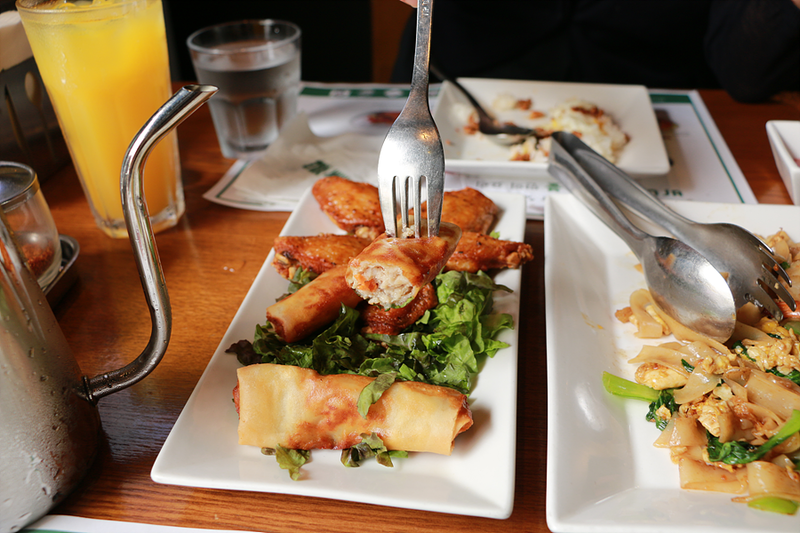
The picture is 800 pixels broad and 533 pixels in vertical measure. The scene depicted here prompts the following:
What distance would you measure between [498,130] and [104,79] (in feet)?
4.71

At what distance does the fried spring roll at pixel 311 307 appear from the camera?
1192mm

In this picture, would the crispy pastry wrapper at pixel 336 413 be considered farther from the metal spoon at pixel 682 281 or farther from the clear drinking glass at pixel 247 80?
the clear drinking glass at pixel 247 80

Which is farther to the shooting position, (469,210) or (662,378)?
(469,210)

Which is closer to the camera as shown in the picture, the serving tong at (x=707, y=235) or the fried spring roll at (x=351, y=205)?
the serving tong at (x=707, y=235)

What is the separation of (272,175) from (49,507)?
140 centimetres

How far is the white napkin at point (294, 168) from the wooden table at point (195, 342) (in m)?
0.08

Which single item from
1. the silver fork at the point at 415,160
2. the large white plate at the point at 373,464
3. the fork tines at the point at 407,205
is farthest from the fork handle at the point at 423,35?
the large white plate at the point at 373,464

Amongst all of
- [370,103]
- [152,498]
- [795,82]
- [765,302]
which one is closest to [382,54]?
[370,103]

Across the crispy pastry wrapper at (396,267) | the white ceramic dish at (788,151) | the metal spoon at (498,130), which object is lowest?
the metal spoon at (498,130)

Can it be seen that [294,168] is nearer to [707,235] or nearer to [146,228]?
[146,228]

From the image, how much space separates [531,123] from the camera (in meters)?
2.37

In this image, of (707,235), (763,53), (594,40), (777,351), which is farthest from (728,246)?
(594,40)

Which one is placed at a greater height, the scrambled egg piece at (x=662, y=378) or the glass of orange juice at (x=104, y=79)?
the glass of orange juice at (x=104, y=79)

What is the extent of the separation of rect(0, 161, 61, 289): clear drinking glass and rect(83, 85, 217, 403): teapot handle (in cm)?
54
